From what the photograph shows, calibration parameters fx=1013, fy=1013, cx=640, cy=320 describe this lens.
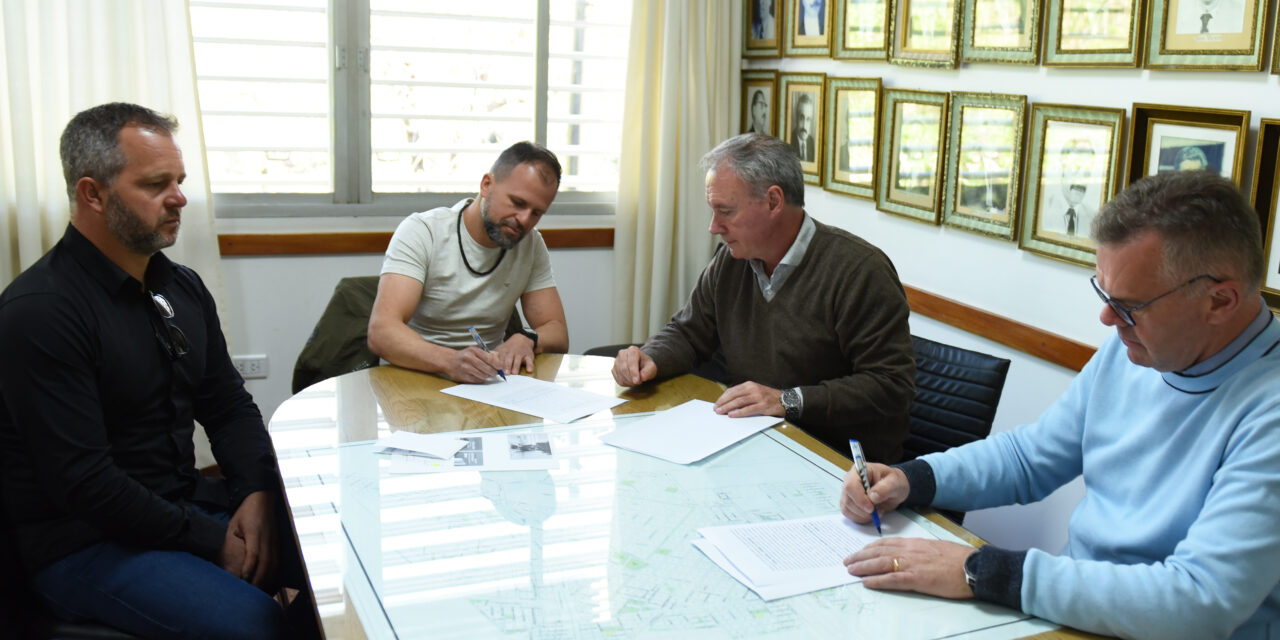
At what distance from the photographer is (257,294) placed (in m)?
3.66

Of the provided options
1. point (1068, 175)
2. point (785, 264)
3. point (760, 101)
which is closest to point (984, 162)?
point (1068, 175)

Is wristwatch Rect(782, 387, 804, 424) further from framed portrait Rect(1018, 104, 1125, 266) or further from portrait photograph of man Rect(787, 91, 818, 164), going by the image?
portrait photograph of man Rect(787, 91, 818, 164)

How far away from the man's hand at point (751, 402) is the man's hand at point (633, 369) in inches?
10.2

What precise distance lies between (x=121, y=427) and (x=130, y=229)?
1.22ft

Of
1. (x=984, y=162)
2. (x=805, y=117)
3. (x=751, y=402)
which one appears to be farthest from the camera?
(x=805, y=117)

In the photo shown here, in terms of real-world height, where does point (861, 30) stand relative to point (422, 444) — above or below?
above

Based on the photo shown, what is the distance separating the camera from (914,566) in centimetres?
137

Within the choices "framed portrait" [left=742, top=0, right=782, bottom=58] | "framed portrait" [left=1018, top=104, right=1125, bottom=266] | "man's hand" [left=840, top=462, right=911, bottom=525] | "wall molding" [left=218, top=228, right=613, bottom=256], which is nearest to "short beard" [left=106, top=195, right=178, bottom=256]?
"man's hand" [left=840, top=462, right=911, bottom=525]

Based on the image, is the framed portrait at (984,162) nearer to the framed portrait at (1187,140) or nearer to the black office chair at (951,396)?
the framed portrait at (1187,140)

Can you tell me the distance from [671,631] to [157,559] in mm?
997

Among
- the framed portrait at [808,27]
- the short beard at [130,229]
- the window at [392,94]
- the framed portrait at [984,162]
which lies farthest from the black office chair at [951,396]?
the window at [392,94]

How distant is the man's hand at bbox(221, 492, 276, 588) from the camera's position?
6.16 feet

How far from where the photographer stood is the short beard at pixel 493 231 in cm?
277

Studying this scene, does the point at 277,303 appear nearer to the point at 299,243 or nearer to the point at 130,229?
the point at 299,243
